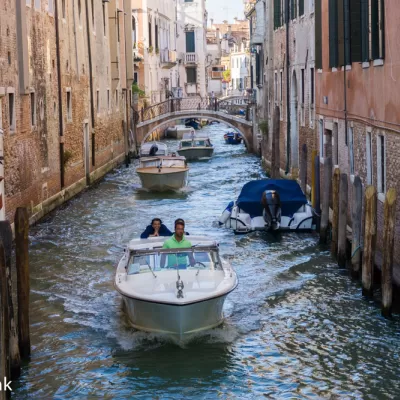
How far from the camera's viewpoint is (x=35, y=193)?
20.4 meters

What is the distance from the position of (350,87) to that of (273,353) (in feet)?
22.8

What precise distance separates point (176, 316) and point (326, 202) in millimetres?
6261

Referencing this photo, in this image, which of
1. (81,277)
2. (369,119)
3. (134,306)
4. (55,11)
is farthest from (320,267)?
(55,11)

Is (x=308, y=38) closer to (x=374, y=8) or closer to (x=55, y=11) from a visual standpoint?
(x=55, y=11)

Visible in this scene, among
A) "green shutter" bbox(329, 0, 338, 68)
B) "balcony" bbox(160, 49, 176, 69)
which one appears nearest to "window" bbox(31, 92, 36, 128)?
"green shutter" bbox(329, 0, 338, 68)

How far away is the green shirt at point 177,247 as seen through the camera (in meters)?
12.1

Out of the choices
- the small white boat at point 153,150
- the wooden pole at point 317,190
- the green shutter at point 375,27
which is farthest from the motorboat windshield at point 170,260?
the small white boat at point 153,150

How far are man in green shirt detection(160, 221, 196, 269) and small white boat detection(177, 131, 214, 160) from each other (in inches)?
1037

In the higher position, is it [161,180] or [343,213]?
[343,213]

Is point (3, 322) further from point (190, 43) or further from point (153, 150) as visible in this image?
point (190, 43)

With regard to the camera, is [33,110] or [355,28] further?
[33,110]

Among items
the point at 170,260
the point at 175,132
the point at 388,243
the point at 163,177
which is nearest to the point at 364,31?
the point at 388,243

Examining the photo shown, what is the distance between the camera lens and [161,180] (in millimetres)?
27172

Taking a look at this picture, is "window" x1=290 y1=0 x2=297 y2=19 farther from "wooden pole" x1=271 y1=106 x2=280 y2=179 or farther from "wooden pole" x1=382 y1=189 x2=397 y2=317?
"wooden pole" x1=382 y1=189 x2=397 y2=317
